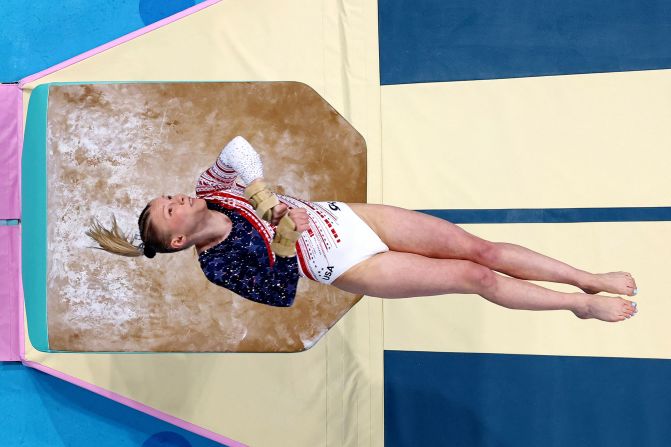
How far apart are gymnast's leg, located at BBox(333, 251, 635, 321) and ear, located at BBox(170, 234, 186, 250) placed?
16.5 inches

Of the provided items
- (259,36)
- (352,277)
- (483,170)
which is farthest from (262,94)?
(483,170)

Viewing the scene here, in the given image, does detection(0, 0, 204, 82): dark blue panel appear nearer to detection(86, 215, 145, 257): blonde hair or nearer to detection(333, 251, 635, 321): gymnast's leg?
detection(86, 215, 145, 257): blonde hair

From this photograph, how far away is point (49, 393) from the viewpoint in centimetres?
222

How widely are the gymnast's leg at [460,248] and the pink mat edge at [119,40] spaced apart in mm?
1057

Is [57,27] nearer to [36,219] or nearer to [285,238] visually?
[36,219]

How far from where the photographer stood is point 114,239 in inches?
64.0

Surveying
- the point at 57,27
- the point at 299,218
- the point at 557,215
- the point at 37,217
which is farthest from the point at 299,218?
the point at 57,27

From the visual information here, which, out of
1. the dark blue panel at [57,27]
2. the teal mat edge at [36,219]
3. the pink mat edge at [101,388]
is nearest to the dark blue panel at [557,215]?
the pink mat edge at [101,388]

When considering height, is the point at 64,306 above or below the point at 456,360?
above

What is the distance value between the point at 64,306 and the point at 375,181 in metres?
1.11

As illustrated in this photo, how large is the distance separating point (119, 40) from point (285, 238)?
127 cm

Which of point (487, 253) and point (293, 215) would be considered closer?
point (293, 215)

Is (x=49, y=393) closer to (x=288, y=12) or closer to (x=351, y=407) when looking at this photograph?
(x=351, y=407)

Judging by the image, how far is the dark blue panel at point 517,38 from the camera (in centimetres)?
204
